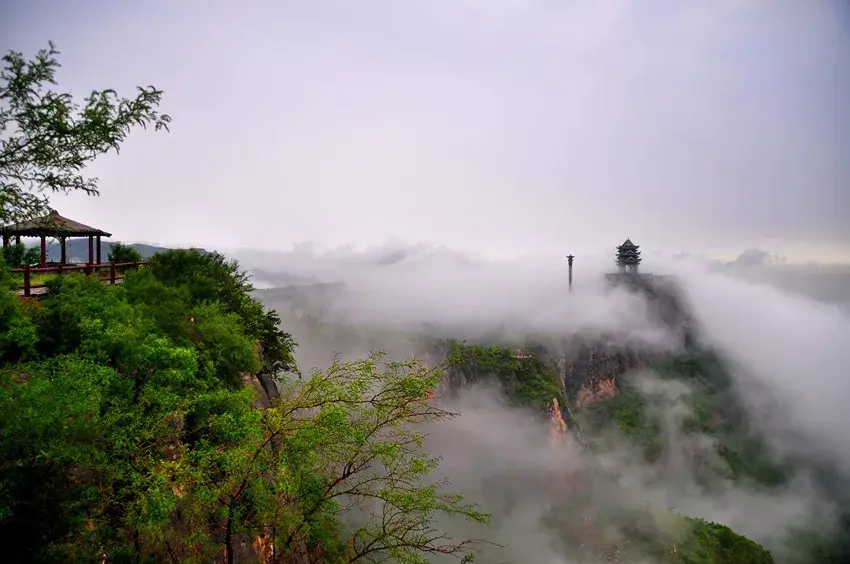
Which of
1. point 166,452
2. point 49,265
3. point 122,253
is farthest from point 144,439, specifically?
point 122,253

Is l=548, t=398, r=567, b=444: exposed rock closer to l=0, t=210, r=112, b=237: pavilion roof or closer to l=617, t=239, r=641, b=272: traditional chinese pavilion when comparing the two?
l=617, t=239, r=641, b=272: traditional chinese pavilion

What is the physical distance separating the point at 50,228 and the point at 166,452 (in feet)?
19.4

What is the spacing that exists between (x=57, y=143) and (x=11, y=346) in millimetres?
6387

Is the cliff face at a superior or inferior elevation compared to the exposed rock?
superior

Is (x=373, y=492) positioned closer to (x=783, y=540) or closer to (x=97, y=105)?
(x=97, y=105)

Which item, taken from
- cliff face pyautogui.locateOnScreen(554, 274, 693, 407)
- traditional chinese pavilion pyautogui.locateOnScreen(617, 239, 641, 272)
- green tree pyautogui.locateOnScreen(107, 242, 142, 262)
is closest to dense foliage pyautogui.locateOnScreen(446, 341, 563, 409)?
cliff face pyautogui.locateOnScreen(554, 274, 693, 407)

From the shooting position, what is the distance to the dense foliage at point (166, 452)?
7.31 m

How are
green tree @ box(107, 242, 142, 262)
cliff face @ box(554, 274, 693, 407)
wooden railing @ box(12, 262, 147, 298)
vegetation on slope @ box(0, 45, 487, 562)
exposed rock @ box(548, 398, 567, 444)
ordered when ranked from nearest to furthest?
vegetation on slope @ box(0, 45, 487, 562) → wooden railing @ box(12, 262, 147, 298) → green tree @ box(107, 242, 142, 262) → exposed rock @ box(548, 398, 567, 444) → cliff face @ box(554, 274, 693, 407)

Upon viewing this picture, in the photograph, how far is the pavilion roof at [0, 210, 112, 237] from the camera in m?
7.53

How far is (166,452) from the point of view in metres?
10.4

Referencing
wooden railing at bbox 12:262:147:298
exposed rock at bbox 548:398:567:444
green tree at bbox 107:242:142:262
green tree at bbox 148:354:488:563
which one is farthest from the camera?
exposed rock at bbox 548:398:567:444

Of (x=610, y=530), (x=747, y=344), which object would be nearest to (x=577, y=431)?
(x=610, y=530)

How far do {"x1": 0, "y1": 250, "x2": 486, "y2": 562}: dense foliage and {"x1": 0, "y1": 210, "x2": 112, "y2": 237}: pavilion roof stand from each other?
2373 mm

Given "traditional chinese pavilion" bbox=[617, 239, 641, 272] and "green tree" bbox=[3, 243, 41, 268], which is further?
"traditional chinese pavilion" bbox=[617, 239, 641, 272]
